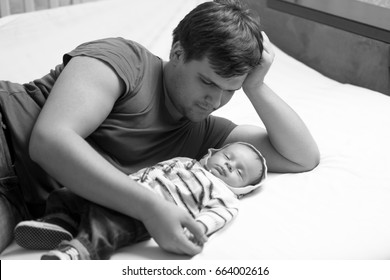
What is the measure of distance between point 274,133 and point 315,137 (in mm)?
326

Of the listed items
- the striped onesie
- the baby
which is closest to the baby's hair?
the baby

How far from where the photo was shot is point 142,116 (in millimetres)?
1308

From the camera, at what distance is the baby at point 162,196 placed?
3.51 ft

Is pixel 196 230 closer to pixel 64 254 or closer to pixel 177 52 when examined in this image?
pixel 64 254

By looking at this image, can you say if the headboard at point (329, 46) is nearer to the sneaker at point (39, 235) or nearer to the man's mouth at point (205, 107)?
the man's mouth at point (205, 107)

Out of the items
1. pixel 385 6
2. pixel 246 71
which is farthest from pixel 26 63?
pixel 385 6

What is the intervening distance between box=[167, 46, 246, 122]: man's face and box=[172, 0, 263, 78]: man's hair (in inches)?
0.7

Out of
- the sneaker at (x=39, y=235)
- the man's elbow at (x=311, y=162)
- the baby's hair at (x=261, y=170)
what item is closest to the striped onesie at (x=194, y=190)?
the baby's hair at (x=261, y=170)

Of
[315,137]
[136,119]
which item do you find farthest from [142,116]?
[315,137]

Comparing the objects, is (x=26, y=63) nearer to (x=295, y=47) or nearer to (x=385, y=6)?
(x=295, y=47)

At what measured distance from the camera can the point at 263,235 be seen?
122 centimetres

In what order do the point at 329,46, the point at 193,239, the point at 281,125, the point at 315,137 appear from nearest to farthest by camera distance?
the point at 193,239 → the point at 281,125 → the point at 315,137 → the point at 329,46

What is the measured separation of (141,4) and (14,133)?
1.40 meters

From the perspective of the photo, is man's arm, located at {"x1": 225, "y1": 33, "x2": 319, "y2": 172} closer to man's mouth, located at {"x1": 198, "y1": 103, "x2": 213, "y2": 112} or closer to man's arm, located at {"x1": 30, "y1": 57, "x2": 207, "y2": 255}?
man's mouth, located at {"x1": 198, "y1": 103, "x2": 213, "y2": 112}
